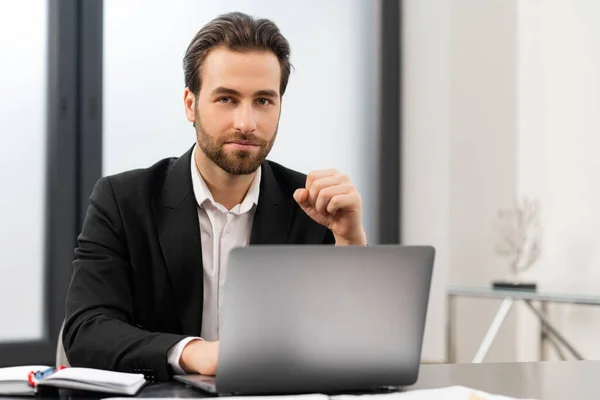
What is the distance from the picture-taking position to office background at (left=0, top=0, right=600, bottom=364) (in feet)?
11.2

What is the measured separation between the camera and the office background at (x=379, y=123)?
3.42 metres

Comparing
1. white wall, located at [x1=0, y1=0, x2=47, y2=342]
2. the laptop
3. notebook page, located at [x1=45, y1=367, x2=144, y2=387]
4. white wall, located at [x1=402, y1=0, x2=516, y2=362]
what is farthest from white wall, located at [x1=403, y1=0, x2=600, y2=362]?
notebook page, located at [x1=45, y1=367, x2=144, y2=387]

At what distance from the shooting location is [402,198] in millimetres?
4141

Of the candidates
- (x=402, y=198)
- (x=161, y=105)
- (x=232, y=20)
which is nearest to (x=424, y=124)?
(x=402, y=198)

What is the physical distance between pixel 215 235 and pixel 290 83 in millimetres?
2175

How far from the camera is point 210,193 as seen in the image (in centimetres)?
190

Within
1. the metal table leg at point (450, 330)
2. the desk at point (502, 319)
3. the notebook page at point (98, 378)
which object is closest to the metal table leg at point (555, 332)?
the desk at point (502, 319)

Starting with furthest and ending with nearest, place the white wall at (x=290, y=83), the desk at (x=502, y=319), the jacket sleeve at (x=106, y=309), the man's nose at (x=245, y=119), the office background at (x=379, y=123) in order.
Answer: the white wall at (x=290, y=83) → the office background at (x=379, y=123) → the desk at (x=502, y=319) → the man's nose at (x=245, y=119) → the jacket sleeve at (x=106, y=309)

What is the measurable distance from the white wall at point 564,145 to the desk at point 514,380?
200 centimetres

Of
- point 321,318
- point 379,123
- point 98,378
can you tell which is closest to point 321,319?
point 321,318

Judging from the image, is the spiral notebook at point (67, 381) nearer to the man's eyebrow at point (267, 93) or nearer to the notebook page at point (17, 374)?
the notebook page at point (17, 374)

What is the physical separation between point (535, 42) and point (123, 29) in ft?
5.96

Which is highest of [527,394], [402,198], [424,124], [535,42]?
[535,42]

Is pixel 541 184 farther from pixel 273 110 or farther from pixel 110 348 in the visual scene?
pixel 110 348
